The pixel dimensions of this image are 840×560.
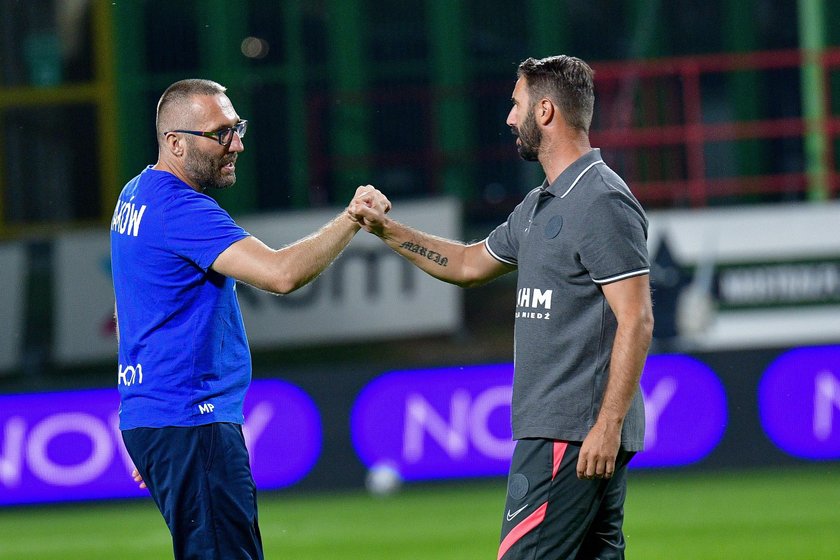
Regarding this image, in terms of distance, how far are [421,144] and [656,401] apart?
3.93 metres

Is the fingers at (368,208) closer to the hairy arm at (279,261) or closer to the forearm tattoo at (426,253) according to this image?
the forearm tattoo at (426,253)

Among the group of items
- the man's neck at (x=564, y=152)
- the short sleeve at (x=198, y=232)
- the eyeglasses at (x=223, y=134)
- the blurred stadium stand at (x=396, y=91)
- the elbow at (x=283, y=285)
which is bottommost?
the elbow at (x=283, y=285)

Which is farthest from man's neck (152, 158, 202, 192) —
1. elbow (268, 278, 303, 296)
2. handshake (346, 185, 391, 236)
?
handshake (346, 185, 391, 236)

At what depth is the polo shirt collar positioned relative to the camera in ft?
13.6

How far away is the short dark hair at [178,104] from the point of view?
439 cm

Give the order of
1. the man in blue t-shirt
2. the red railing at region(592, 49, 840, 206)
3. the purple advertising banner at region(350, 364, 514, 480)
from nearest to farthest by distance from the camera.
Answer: the man in blue t-shirt < the purple advertising banner at region(350, 364, 514, 480) < the red railing at region(592, 49, 840, 206)

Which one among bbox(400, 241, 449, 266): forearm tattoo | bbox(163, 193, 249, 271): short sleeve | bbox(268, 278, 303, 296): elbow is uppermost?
bbox(163, 193, 249, 271): short sleeve

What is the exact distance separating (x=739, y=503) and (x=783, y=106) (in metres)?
5.49

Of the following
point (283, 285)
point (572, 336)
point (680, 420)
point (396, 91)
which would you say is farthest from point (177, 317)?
point (396, 91)

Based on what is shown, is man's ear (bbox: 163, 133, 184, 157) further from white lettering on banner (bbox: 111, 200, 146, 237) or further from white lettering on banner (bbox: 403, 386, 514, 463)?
white lettering on banner (bbox: 403, 386, 514, 463)

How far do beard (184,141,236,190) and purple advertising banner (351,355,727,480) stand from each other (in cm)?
572

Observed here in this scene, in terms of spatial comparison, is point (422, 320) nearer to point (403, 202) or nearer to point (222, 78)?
point (403, 202)

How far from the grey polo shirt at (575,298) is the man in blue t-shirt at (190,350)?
721 millimetres

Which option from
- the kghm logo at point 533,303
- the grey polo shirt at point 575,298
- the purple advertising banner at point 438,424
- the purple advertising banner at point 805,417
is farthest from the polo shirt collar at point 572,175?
the purple advertising banner at point 805,417
